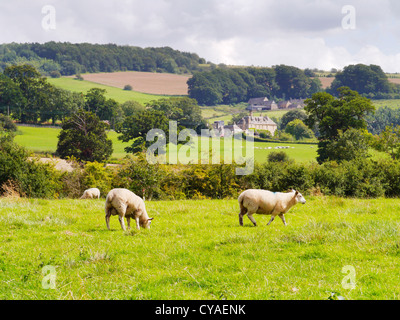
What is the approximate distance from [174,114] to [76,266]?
13718 centimetres

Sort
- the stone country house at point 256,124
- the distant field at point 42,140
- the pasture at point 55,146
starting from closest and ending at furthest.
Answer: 1. the pasture at point 55,146
2. the distant field at point 42,140
3. the stone country house at point 256,124

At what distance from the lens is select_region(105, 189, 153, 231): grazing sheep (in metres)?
14.2

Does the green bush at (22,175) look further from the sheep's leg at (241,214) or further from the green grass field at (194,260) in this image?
the sheep's leg at (241,214)

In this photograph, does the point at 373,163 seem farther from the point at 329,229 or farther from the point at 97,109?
the point at 97,109

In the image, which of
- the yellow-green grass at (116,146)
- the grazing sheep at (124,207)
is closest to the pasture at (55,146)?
the yellow-green grass at (116,146)

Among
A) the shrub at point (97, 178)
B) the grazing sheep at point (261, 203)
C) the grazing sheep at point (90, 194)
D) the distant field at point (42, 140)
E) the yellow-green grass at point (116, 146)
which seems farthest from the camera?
the distant field at point (42, 140)

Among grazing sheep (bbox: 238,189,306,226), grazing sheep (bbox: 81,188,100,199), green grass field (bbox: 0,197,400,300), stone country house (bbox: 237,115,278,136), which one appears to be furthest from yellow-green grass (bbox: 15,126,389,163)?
green grass field (bbox: 0,197,400,300)

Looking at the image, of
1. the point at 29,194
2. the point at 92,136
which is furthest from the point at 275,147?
the point at 29,194

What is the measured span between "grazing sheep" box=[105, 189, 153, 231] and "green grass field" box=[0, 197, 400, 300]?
510mm

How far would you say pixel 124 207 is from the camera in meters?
14.3

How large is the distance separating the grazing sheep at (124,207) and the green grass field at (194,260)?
1.67 feet

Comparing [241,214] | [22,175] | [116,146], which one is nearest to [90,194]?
[22,175]

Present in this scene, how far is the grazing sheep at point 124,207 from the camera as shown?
14.2m

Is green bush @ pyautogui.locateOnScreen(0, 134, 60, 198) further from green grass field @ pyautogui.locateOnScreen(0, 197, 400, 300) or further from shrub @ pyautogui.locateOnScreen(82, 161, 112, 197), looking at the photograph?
green grass field @ pyautogui.locateOnScreen(0, 197, 400, 300)
